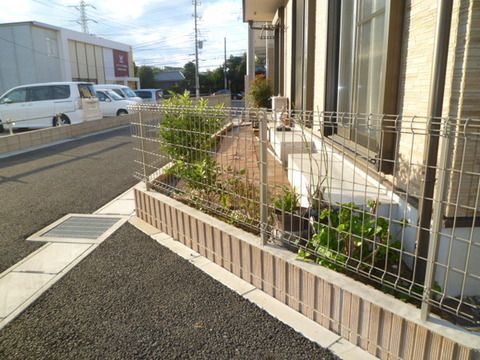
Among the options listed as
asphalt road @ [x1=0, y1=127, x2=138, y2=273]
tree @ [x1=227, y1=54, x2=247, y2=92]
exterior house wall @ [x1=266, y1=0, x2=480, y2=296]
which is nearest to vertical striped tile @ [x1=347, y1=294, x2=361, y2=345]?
exterior house wall @ [x1=266, y1=0, x2=480, y2=296]

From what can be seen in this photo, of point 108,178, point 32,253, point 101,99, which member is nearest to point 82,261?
point 32,253

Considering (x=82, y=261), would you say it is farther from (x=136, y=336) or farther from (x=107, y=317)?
(x=136, y=336)

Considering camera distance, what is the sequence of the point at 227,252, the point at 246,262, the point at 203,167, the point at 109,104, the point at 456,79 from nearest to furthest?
the point at 456,79, the point at 246,262, the point at 227,252, the point at 203,167, the point at 109,104

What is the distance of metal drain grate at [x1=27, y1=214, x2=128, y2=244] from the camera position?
415 cm

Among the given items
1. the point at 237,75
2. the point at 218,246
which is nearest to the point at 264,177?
the point at 218,246

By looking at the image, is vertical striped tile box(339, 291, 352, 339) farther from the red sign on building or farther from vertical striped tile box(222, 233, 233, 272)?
the red sign on building

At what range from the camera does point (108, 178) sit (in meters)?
6.94

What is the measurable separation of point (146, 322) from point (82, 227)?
89.3 inches

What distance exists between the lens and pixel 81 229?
14.5ft

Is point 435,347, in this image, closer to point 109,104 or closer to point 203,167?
point 203,167

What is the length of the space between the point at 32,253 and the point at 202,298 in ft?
6.66

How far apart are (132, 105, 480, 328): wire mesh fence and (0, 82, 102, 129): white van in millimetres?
10640

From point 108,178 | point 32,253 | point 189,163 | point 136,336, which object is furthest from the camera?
point 108,178

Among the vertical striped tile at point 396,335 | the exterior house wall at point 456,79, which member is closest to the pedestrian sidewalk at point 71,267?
the vertical striped tile at point 396,335
